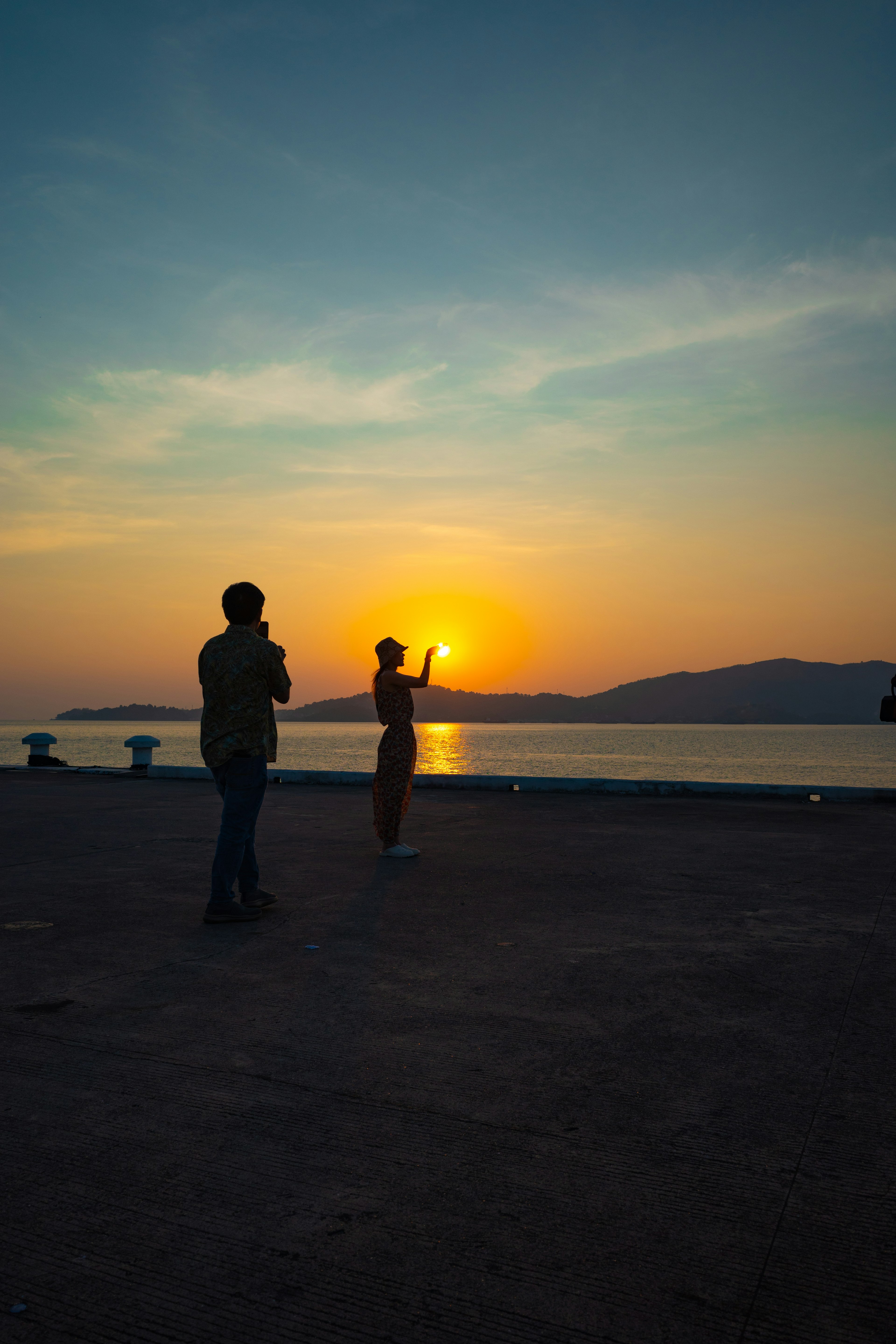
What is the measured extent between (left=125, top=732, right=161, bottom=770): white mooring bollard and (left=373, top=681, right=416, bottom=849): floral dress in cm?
897

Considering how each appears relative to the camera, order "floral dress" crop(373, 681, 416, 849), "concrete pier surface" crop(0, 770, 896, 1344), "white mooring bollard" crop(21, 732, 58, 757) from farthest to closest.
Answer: "white mooring bollard" crop(21, 732, 58, 757) → "floral dress" crop(373, 681, 416, 849) → "concrete pier surface" crop(0, 770, 896, 1344)

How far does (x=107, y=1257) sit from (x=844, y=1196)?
1.77m

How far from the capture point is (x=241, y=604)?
215 inches

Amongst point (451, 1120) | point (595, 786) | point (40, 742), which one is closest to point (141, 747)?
point (40, 742)

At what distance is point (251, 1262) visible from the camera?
1.89 metres

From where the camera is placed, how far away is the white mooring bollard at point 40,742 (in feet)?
58.9

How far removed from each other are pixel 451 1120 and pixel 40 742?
711 inches

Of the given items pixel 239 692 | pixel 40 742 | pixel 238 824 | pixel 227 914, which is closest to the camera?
pixel 227 914

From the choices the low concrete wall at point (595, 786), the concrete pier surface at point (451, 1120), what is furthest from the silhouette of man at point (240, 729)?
the low concrete wall at point (595, 786)

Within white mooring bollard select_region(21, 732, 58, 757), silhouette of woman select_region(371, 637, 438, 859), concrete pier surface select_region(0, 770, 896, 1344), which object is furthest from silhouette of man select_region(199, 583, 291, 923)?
white mooring bollard select_region(21, 732, 58, 757)

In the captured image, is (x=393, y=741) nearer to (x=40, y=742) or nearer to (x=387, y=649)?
(x=387, y=649)

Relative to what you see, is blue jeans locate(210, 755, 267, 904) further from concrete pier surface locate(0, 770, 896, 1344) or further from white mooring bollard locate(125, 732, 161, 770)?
white mooring bollard locate(125, 732, 161, 770)

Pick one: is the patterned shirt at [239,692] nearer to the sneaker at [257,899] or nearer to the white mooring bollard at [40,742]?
the sneaker at [257,899]

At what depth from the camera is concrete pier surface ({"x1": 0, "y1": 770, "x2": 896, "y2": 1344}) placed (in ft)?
5.87
